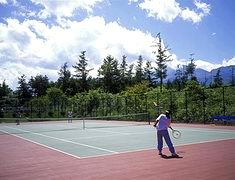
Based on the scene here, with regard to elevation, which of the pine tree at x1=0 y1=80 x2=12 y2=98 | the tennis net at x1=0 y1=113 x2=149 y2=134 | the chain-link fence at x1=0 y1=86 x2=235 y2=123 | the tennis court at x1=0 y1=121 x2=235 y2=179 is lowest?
the tennis court at x1=0 y1=121 x2=235 y2=179

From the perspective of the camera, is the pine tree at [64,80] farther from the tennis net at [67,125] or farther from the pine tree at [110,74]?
the tennis net at [67,125]

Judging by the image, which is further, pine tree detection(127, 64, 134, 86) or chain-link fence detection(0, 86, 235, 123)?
pine tree detection(127, 64, 134, 86)

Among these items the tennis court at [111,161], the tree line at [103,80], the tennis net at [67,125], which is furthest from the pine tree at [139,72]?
the tennis court at [111,161]

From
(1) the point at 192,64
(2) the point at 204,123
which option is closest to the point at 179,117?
(2) the point at 204,123

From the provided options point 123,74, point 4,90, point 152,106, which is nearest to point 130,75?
point 123,74

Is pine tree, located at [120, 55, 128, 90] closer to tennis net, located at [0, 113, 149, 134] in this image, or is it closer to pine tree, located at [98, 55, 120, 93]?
pine tree, located at [98, 55, 120, 93]

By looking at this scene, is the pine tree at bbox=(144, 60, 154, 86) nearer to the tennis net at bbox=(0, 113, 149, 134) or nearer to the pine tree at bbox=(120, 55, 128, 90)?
the pine tree at bbox=(120, 55, 128, 90)

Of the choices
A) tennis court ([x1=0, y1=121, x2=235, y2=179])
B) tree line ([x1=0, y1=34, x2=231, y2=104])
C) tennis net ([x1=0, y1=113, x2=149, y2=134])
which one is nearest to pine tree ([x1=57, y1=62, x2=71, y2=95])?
tree line ([x1=0, y1=34, x2=231, y2=104])

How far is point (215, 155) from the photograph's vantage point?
11680mm

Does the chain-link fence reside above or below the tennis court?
above

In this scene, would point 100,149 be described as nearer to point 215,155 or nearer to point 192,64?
point 215,155

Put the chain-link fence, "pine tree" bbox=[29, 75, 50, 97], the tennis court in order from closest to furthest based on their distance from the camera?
the tennis court < the chain-link fence < "pine tree" bbox=[29, 75, 50, 97]

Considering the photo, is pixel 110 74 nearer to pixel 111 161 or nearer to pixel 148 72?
pixel 148 72

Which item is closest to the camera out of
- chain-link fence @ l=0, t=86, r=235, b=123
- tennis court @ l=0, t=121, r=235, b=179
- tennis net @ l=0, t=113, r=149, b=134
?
tennis court @ l=0, t=121, r=235, b=179
